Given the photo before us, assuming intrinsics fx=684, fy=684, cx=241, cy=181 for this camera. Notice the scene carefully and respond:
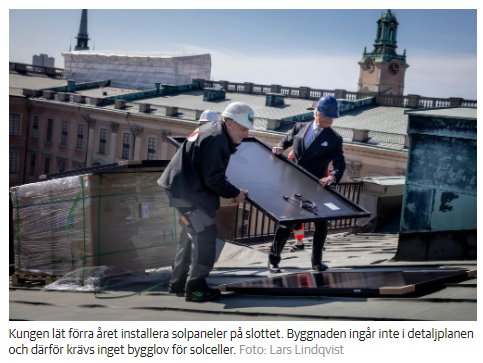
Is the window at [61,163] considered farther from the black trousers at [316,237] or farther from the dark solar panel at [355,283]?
the dark solar panel at [355,283]

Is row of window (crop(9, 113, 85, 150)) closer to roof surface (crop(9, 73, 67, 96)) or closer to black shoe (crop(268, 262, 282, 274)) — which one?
roof surface (crop(9, 73, 67, 96))

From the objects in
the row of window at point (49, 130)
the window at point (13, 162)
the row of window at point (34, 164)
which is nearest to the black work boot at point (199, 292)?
the row of window at point (49, 130)

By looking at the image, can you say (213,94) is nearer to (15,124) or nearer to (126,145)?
(126,145)

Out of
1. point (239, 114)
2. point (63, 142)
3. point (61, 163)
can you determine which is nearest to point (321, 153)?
point (239, 114)

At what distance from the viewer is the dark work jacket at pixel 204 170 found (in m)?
5.16

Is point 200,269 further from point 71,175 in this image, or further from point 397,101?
point 397,101

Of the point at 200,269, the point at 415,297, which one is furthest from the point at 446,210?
the point at 200,269

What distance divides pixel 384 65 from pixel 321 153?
8968 cm

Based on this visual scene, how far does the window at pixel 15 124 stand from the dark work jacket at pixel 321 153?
5028cm

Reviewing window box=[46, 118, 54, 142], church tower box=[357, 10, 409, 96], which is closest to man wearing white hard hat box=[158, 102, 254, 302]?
window box=[46, 118, 54, 142]

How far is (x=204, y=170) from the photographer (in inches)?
204

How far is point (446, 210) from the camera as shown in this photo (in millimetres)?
6398

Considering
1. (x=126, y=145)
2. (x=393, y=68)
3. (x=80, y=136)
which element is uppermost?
(x=393, y=68)

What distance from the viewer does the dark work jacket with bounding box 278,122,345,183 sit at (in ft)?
21.8
